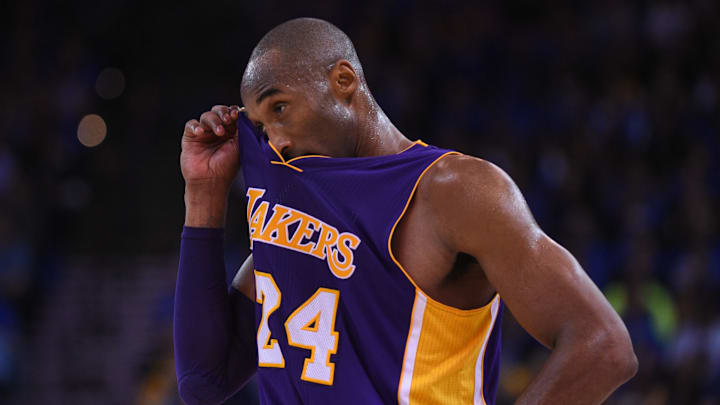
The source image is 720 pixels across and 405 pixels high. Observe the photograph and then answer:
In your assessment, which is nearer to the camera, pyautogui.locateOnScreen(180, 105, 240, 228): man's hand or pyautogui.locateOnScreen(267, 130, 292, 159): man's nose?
pyautogui.locateOnScreen(267, 130, 292, 159): man's nose

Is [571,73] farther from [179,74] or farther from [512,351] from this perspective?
[179,74]

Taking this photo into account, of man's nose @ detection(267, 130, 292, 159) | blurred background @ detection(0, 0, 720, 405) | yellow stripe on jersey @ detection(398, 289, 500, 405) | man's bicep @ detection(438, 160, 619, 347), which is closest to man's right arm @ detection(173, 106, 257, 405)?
man's nose @ detection(267, 130, 292, 159)

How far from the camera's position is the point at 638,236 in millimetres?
6773

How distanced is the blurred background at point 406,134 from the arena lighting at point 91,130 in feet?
0.08

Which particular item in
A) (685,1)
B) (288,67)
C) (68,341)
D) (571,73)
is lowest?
(68,341)

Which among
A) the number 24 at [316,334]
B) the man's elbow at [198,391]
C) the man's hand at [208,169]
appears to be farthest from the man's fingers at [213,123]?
the man's elbow at [198,391]

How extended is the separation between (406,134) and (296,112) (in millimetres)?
7094

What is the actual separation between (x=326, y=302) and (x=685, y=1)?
7.87 m

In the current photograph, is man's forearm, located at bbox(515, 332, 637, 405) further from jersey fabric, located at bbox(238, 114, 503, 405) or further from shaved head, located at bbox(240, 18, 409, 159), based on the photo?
shaved head, located at bbox(240, 18, 409, 159)

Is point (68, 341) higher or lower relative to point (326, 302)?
lower

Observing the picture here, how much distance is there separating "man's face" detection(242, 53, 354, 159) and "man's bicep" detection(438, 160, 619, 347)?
46 cm

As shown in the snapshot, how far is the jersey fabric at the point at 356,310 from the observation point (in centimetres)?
193

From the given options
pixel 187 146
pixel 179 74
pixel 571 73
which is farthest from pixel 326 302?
pixel 179 74

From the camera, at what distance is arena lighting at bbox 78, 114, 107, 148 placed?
10.2 meters
